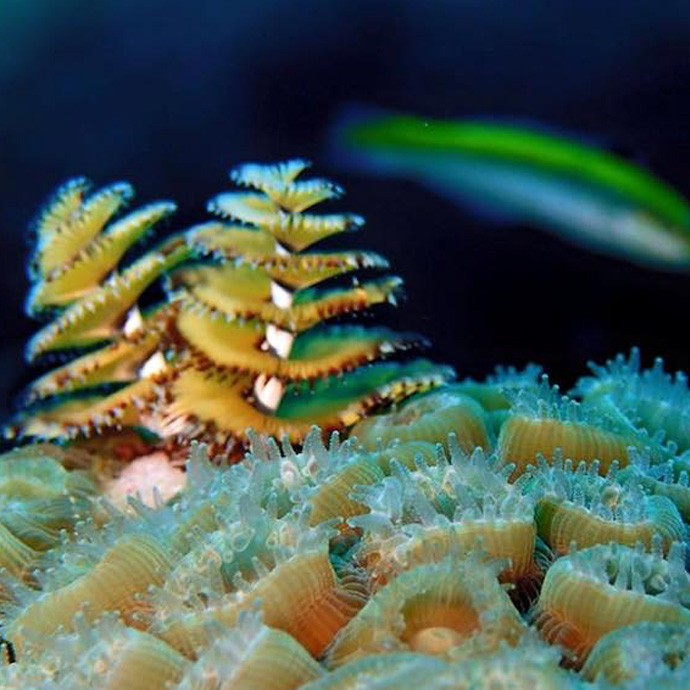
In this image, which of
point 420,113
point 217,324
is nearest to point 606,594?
point 217,324

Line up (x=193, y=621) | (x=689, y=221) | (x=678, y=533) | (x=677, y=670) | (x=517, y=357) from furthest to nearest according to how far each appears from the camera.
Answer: (x=517, y=357) < (x=689, y=221) < (x=678, y=533) < (x=193, y=621) < (x=677, y=670)

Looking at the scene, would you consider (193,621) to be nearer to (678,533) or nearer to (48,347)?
(678,533)

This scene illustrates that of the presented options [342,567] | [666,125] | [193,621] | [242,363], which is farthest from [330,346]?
[666,125]

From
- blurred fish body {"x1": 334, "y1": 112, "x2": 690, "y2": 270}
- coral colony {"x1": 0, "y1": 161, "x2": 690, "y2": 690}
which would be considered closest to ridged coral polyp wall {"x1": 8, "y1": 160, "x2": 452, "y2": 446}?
coral colony {"x1": 0, "y1": 161, "x2": 690, "y2": 690}

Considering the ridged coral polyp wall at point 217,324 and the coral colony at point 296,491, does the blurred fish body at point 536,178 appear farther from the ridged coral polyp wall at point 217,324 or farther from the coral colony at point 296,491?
the ridged coral polyp wall at point 217,324

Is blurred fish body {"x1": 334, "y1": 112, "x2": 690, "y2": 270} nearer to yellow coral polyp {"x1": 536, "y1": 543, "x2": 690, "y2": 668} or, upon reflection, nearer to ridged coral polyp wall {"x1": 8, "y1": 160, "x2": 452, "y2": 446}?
ridged coral polyp wall {"x1": 8, "y1": 160, "x2": 452, "y2": 446}
